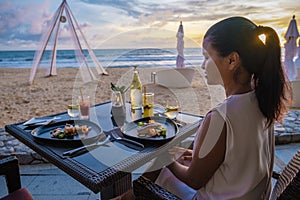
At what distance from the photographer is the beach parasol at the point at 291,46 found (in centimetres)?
377

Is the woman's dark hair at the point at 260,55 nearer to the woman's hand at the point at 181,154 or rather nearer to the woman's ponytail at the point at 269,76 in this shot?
the woman's ponytail at the point at 269,76

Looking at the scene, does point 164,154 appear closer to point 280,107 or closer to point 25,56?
point 280,107

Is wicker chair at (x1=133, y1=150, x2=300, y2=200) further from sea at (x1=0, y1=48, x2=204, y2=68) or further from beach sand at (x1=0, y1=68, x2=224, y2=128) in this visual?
sea at (x1=0, y1=48, x2=204, y2=68)

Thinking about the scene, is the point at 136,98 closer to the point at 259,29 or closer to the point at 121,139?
the point at 121,139

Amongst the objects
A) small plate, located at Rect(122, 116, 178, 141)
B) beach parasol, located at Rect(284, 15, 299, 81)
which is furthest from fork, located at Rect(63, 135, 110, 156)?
beach parasol, located at Rect(284, 15, 299, 81)

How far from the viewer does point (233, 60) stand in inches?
31.7

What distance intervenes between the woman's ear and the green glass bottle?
2.43 feet

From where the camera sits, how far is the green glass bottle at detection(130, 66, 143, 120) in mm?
1472

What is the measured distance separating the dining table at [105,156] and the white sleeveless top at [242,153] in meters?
0.28

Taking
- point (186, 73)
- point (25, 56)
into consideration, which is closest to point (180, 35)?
point (186, 73)

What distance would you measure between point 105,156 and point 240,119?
513 millimetres

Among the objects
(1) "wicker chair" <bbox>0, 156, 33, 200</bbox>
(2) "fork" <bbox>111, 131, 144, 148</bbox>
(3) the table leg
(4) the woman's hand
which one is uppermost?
(2) "fork" <bbox>111, 131, 144, 148</bbox>

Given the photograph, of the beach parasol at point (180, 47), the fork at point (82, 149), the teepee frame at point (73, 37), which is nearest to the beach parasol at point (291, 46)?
the beach parasol at point (180, 47)

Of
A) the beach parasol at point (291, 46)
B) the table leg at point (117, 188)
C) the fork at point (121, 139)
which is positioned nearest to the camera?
the fork at point (121, 139)
